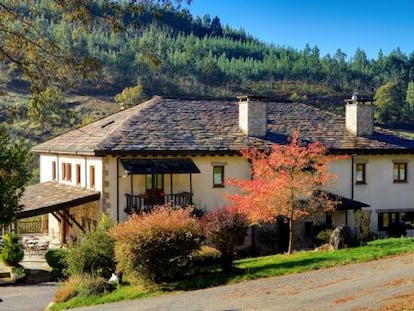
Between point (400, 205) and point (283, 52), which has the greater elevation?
point (283, 52)

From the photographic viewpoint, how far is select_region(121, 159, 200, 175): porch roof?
27.3m

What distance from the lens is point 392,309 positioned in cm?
1384

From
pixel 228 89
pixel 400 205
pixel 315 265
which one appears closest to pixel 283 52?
pixel 228 89

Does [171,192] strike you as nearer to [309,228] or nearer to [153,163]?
[153,163]

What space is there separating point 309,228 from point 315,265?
1037cm

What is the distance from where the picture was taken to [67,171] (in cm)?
3394

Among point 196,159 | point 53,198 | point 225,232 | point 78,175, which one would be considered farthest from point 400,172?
point 53,198

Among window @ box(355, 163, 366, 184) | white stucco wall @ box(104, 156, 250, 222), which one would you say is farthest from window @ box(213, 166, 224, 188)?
window @ box(355, 163, 366, 184)

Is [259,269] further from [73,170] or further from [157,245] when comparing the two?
[73,170]

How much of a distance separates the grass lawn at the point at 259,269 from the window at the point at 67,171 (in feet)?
45.4

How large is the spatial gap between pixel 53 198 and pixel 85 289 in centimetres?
1106

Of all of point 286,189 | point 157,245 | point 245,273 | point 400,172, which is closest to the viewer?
point 157,245

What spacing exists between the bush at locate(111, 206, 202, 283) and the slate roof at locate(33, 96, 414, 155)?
8604 mm

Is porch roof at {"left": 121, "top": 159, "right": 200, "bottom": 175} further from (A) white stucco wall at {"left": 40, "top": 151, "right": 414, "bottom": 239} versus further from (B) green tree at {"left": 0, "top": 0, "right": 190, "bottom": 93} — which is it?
(B) green tree at {"left": 0, "top": 0, "right": 190, "bottom": 93}
